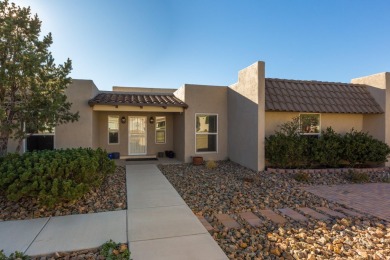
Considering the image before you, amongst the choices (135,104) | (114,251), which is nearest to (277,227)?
(114,251)

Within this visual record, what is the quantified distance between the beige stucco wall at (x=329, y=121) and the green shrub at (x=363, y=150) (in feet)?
3.61

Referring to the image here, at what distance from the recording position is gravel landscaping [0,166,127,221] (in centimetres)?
464

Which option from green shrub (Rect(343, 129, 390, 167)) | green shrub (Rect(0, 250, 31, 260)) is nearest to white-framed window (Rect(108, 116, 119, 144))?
green shrub (Rect(0, 250, 31, 260))

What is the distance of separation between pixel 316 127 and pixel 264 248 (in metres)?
8.59

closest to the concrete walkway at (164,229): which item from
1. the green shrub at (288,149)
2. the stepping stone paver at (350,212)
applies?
the stepping stone paver at (350,212)

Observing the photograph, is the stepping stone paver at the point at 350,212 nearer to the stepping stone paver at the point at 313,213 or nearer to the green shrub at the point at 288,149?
the stepping stone paver at the point at 313,213

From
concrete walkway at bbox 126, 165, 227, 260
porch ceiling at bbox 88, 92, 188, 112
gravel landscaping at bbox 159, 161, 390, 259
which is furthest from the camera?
porch ceiling at bbox 88, 92, 188, 112

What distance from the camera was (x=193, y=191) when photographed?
6.37 metres

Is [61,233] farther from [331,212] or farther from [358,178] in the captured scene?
[358,178]

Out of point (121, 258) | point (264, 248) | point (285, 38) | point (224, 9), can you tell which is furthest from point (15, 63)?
point (285, 38)

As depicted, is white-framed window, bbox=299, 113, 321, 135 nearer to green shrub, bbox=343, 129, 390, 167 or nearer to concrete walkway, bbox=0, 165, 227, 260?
green shrub, bbox=343, 129, 390, 167

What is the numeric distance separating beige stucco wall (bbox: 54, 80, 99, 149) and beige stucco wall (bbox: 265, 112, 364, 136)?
8.15 metres

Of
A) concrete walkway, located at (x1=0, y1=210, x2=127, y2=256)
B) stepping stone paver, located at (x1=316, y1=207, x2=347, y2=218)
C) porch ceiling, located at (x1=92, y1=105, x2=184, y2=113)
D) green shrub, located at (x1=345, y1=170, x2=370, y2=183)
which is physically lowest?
stepping stone paver, located at (x1=316, y1=207, x2=347, y2=218)

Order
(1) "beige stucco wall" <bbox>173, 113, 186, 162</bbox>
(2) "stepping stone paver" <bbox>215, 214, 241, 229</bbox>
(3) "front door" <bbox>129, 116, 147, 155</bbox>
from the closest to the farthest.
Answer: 1. (2) "stepping stone paver" <bbox>215, 214, 241, 229</bbox>
2. (1) "beige stucco wall" <bbox>173, 113, 186, 162</bbox>
3. (3) "front door" <bbox>129, 116, 147, 155</bbox>
